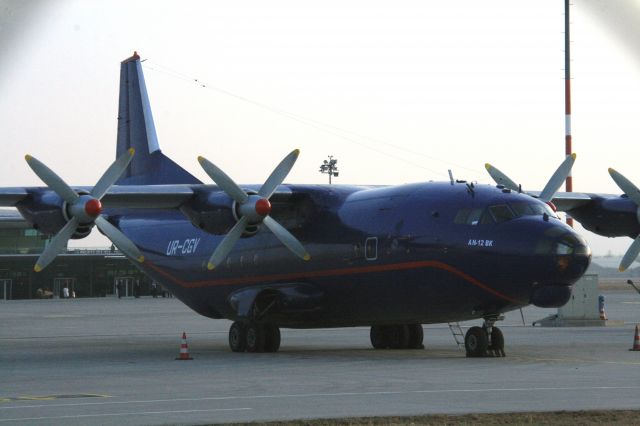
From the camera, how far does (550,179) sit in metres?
30.7

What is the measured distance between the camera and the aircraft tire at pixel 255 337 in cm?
2972

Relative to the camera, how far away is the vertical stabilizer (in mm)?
37250

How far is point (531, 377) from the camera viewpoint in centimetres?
2088

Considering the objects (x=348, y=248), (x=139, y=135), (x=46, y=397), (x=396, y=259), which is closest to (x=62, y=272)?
(x=139, y=135)

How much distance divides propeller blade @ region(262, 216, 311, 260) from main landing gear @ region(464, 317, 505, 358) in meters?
5.01

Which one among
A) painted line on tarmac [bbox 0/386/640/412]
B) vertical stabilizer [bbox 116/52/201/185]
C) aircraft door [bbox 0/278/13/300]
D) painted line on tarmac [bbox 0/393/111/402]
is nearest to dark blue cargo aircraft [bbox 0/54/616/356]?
vertical stabilizer [bbox 116/52/201/185]

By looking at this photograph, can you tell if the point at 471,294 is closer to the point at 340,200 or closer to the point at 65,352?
the point at 340,200

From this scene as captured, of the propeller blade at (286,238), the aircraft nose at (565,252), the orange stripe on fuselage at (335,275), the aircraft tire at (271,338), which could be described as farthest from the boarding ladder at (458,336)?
the aircraft tire at (271,338)

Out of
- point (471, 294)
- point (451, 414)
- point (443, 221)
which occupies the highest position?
point (443, 221)

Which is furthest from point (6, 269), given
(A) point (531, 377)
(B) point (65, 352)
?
(A) point (531, 377)

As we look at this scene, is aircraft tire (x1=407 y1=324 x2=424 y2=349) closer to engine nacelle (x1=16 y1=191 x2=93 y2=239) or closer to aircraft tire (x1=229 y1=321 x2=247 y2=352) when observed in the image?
aircraft tire (x1=229 y1=321 x2=247 y2=352)

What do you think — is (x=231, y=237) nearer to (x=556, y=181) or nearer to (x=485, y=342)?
(x=485, y=342)

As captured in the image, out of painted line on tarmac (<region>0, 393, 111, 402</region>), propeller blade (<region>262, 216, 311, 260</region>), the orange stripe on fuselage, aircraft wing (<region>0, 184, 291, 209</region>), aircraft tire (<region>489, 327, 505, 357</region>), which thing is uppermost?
aircraft wing (<region>0, 184, 291, 209</region>)

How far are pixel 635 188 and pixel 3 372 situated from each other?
18.3 meters
